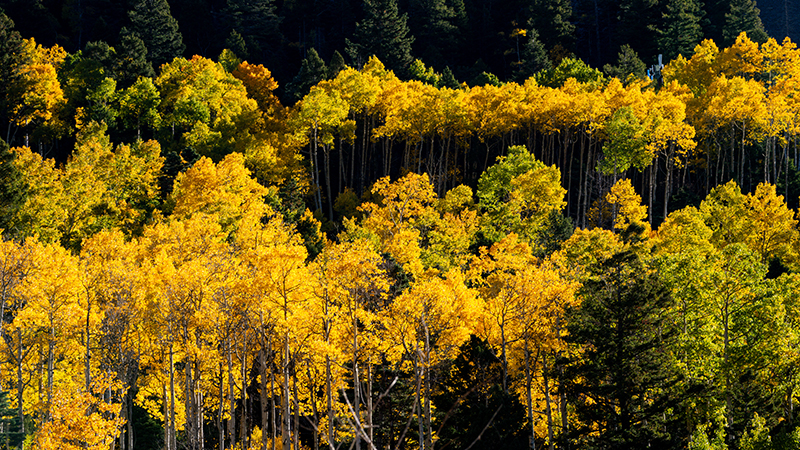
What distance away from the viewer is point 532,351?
37.3 meters

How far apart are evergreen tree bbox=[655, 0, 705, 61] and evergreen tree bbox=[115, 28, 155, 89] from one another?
6329 centimetres

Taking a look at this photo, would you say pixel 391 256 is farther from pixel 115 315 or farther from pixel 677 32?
pixel 677 32

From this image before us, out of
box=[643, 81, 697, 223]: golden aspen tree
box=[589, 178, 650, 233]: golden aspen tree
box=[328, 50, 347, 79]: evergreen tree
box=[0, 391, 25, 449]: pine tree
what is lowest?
box=[0, 391, 25, 449]: pine tree

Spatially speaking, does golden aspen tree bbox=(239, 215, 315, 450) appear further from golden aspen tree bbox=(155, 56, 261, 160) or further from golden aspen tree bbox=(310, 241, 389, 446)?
golden aspen tree bbox=(155, 56, 261, 160)

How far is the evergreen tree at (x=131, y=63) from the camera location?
271ft

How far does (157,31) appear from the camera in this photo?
94188 mm

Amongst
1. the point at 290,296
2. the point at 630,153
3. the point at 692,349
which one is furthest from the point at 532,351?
the point at 630,153

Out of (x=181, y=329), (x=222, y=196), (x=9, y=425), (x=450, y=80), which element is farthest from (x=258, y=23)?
(x=9, y=425)

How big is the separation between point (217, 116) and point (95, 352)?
4424cm

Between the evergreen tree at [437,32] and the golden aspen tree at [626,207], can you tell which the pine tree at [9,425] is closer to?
the golden aspen tree at [626,207]

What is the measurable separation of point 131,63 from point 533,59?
48.3 metres

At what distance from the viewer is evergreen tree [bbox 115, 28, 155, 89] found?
3248 inches

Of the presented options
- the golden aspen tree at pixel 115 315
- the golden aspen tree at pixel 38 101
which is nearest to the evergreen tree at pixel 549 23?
the golden aspen tree at pixel 38 101

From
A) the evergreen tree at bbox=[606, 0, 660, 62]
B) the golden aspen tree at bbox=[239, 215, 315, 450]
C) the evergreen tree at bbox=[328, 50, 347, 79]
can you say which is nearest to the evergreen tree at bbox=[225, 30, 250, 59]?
the evergreen tree at bbox=[328, 50, 347, 79]
